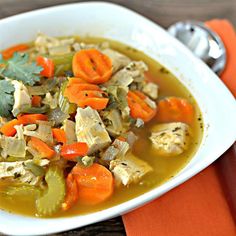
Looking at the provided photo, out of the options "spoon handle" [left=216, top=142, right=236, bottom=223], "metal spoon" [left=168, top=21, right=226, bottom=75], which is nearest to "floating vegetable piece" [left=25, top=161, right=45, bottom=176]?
"spoon handle" [left=216, top=142, right=236, bottom=223]

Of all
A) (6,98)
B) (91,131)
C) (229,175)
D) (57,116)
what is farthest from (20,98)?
(229,175)

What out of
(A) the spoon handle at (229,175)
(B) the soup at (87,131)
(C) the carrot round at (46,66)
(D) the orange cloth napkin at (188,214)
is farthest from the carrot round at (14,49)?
(A) the spoon handle at (229,175)

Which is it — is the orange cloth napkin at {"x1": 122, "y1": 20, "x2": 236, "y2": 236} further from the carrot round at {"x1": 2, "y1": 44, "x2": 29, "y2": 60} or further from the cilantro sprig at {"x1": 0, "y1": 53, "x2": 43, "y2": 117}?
the carrot round at {"x1": 2, "y1": 44, "x2": 29, "y2": 60}

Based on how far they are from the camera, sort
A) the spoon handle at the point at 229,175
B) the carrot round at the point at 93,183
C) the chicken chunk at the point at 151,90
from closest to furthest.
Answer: the carrot round at the point at 93,183, the spoon handle at the point at 229,175, the chicken chunk at the point at 151,90

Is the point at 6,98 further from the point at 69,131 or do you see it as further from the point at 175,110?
the point at 175,110

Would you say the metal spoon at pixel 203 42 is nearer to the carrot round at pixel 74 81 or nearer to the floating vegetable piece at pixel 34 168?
the carrot round at pixel 74 81
